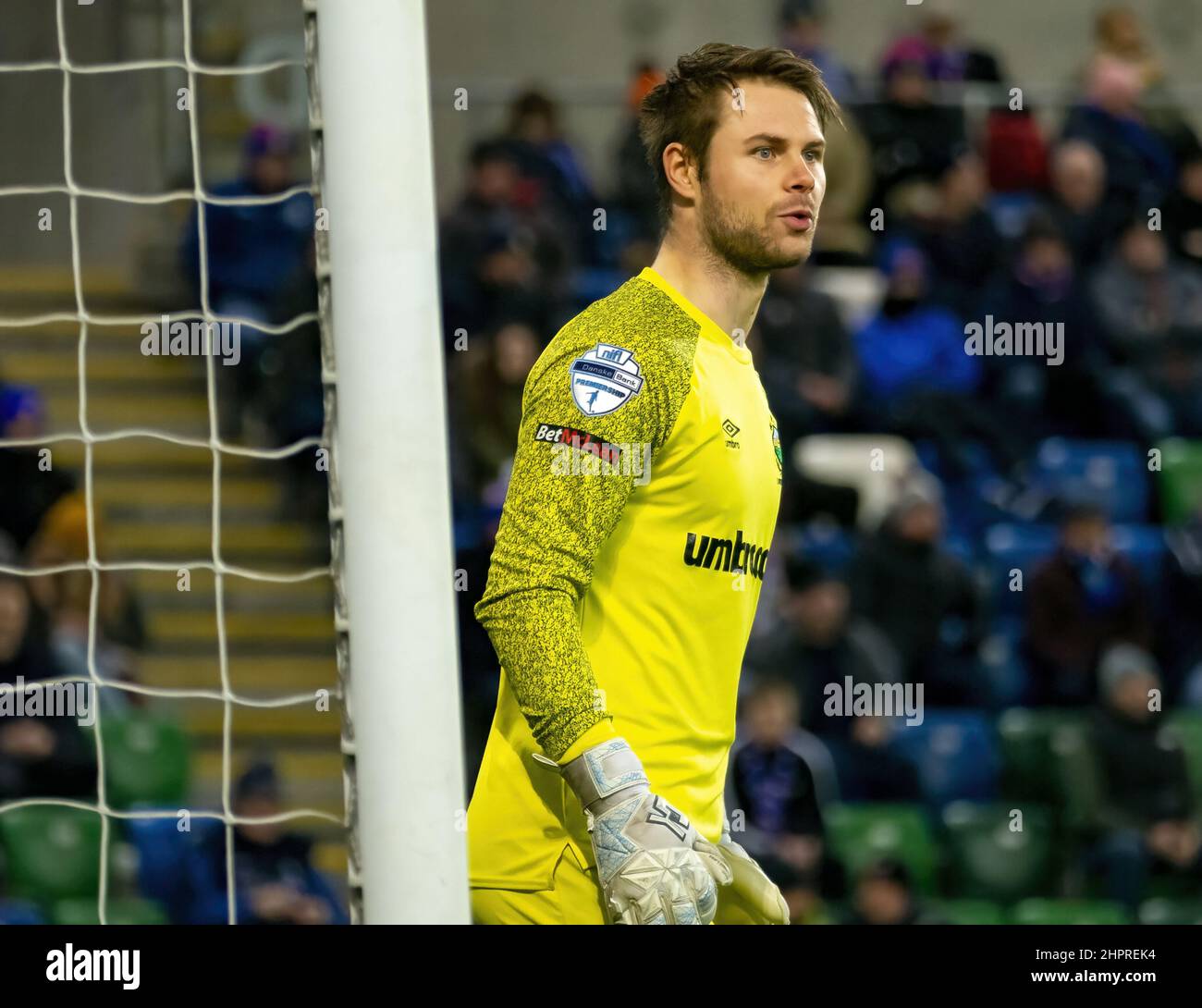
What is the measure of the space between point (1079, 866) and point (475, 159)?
319 centimetres

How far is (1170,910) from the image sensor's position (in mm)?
5227

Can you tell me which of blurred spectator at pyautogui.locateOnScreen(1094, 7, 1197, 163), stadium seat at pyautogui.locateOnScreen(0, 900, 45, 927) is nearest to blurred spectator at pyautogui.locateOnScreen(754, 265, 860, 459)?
blurred spectator at pyautogui.locateOnScreen(1094, 7, 1197, 163)

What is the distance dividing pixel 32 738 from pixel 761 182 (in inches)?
133

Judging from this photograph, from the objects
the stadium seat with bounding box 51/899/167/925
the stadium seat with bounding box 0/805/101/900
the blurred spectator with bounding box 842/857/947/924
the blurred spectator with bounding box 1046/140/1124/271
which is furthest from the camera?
the blurred spectator with bounding box 1046/140/1124/271

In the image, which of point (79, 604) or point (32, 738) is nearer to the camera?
point (32, 738)

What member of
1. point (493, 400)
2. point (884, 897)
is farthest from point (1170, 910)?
point (493, 400)

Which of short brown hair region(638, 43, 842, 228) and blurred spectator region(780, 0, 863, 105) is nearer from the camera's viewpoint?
short brown hair region(638, 43, 842, 228)

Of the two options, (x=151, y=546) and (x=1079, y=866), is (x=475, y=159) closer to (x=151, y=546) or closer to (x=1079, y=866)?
(x=151, y=546)

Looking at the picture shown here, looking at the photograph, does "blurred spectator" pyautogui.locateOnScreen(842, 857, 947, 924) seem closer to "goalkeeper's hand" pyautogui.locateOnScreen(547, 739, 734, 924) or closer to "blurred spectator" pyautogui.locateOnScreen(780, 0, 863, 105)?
"blurred spectator" pyautogui.locateOnScreen(780, 0, 863, 105)

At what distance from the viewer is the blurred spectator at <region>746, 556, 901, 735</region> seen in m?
5.33

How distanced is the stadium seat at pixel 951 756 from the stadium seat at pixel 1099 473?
98 centimetres

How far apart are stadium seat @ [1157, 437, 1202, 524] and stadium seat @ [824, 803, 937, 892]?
5.19 feet

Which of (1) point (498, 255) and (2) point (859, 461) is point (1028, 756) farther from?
(1) point (498, 255)

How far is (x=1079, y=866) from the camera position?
5.37 metres
